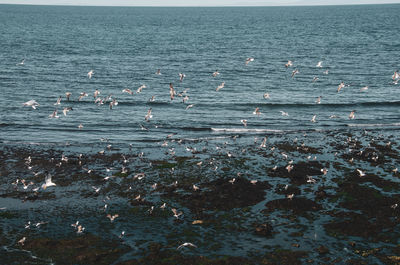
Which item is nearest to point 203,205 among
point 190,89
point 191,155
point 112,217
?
point 112,217

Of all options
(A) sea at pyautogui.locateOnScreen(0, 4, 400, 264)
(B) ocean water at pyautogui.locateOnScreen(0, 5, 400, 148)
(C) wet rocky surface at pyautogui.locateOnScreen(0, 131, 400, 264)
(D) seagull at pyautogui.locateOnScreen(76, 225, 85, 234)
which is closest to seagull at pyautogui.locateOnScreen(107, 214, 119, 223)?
(C) wet rocky surface at pyautogui.locateOnScreen(0, 131, 400, 264)

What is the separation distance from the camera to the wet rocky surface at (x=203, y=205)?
23078 mm

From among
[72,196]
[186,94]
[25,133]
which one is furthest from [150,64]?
[72,196]

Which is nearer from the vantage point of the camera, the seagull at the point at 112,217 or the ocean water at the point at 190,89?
the seagull at the point at 112,217

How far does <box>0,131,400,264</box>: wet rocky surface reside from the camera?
909 inches

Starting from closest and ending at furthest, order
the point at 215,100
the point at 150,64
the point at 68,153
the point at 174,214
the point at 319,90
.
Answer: the point at 174,214 → the point at 68,153 → the point at 215,100 → the point at 319,90 → the point at 150,64

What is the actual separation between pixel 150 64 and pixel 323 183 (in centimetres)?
6705

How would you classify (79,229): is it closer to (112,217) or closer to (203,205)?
(112,217)

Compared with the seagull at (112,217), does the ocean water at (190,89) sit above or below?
above

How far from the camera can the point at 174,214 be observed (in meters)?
27.0

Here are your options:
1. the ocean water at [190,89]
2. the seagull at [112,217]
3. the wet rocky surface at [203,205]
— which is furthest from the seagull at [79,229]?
the ocean water at [190,89]

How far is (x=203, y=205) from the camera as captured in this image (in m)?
28.3

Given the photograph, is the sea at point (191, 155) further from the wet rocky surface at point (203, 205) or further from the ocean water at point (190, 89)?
the ocean water at point (190, 89)

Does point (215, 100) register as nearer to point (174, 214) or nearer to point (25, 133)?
point (25, 133)
